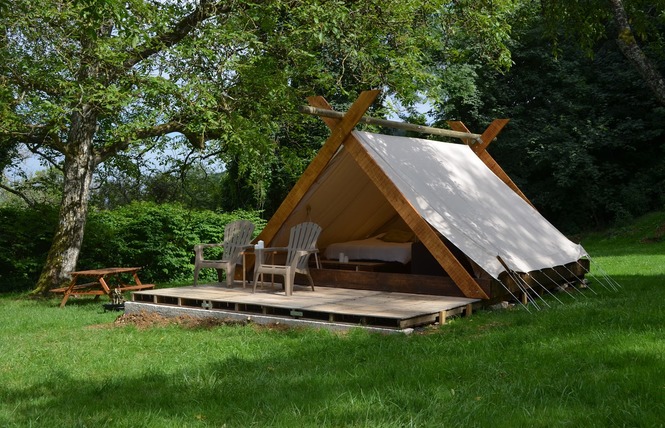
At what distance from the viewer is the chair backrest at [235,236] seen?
897 centimetres

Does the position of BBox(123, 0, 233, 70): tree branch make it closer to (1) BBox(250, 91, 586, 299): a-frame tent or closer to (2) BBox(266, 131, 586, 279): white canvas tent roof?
(1) BBox(250, 91, 586, 299): a-frame tent

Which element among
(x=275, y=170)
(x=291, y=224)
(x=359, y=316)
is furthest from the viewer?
(x=275, y=170)

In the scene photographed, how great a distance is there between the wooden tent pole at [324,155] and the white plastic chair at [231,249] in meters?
0.55

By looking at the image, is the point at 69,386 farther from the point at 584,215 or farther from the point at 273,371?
the point at 584,215

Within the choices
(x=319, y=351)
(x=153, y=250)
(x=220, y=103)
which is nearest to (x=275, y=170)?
(x=153, y=250)

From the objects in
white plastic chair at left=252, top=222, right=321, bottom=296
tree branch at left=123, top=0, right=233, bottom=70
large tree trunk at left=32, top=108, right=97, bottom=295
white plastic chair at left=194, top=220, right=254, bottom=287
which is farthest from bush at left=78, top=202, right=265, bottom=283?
white plastic chair at left=252, top=222, right=321, bottom=296

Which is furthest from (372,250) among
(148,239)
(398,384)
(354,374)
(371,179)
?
(398,384)

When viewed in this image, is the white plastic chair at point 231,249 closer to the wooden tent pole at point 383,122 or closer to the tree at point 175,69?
the tree at point 175,69

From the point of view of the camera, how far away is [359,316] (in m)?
6.51

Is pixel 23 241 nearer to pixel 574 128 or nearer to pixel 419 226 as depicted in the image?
pixel 419 226

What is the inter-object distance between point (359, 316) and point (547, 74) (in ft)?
58.3

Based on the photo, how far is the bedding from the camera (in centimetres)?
930

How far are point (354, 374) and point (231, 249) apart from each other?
4624 mm

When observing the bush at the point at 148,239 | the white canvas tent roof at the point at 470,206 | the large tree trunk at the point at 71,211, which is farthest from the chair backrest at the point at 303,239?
the bush at the point at 148,239
